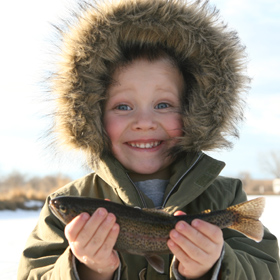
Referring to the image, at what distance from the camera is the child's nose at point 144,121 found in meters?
3.01

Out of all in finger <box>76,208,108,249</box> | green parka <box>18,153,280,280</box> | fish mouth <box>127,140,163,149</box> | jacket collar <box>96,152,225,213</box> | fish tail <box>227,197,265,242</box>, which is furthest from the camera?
fish mouth <box>127,140,163,149</box>

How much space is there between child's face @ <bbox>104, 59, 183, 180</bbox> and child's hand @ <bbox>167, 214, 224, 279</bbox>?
41.8 inches

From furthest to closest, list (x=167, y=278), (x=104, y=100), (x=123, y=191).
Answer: (x=104, y=100), (x=123, y=191), (x=167, y=278)

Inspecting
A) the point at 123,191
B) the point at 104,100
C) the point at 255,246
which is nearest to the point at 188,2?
the point at 104,100

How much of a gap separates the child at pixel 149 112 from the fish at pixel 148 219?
57 centimetres

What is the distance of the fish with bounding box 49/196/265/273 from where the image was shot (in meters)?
2.05

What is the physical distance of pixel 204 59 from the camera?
3369 mm

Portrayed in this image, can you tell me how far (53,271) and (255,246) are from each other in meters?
1.43

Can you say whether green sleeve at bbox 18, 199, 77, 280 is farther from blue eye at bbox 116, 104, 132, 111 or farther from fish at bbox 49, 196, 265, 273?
blue eye at bbox 116, 104, 132, 111

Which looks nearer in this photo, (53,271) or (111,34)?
(53,271)

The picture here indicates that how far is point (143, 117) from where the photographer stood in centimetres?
304

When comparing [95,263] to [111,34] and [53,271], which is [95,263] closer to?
[53,271]

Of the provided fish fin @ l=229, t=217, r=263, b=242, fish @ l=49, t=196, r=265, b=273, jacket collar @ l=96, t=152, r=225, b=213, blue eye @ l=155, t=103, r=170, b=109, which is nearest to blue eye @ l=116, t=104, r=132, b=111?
blue eye @ l=155, t=103, r=170, b=109

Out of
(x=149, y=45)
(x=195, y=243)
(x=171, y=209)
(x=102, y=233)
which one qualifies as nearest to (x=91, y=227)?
(x=102, y=233)
